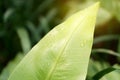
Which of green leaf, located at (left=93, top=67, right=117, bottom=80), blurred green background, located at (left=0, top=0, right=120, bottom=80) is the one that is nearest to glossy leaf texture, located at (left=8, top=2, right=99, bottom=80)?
green leaf, located at (left=93, top=67, right=117, bottom=80)

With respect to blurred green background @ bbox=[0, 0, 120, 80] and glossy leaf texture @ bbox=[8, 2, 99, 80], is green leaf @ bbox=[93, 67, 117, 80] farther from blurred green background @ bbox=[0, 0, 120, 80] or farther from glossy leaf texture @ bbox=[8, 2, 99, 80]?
blurred green background @ bbox=[0, 0, 120, 80]

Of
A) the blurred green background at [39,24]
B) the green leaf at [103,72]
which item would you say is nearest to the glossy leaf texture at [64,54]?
the green leaf at [103,72]

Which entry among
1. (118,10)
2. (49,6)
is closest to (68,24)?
(118,10)

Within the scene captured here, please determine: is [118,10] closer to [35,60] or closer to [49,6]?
[49,6]

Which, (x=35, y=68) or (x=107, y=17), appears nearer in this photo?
(x=35, y=68)

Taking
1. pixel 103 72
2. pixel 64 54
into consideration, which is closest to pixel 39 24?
pixel 103 72

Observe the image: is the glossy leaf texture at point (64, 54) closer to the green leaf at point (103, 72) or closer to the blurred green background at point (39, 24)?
the green leaf at point (103, 72)
